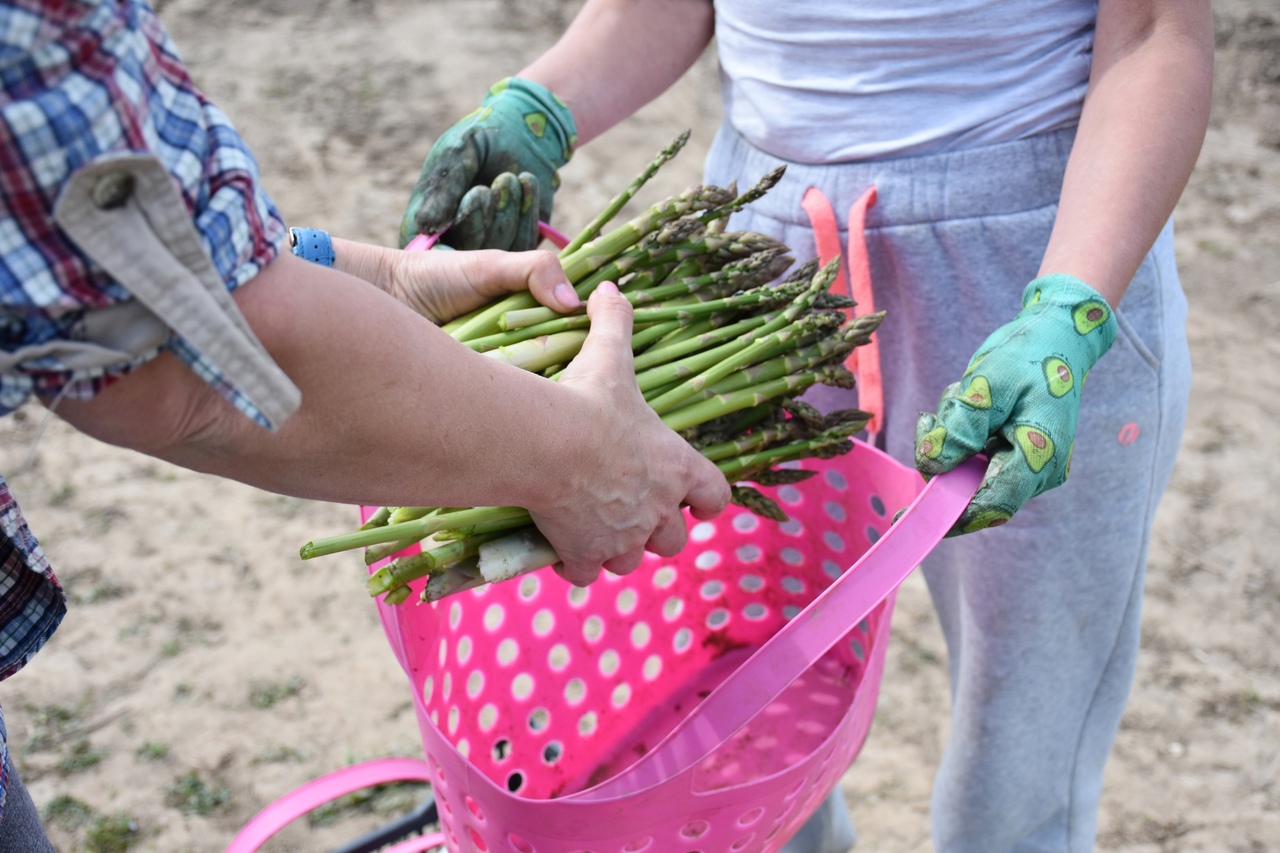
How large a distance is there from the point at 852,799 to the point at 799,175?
1567 mm

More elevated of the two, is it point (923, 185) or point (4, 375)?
point (923, 185)

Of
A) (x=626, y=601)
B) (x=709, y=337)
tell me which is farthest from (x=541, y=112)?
(x=626, y=601)

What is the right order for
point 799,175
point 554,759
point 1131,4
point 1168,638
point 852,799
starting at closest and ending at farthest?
point 1131,4
point 799,175
point 554,759
point 852,799
point 1168,638

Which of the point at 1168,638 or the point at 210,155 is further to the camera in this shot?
the point at 1168,638

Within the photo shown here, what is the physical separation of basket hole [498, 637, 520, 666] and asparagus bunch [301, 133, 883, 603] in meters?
0.41

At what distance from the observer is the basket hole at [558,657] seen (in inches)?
74.5

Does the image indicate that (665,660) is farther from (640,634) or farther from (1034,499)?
(1034,499)

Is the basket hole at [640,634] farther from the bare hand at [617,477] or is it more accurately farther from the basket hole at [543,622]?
the bare hand at [617,477]

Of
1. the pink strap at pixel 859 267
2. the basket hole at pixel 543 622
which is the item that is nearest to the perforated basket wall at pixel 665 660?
the basket hole at pixel 543 622

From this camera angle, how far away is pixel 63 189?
0.74 meters

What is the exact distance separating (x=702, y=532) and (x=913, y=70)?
912 millimetres

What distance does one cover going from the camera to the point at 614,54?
194cm

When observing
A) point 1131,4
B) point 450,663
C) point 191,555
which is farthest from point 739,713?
point 191,555

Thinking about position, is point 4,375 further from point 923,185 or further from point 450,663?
point 923,185
